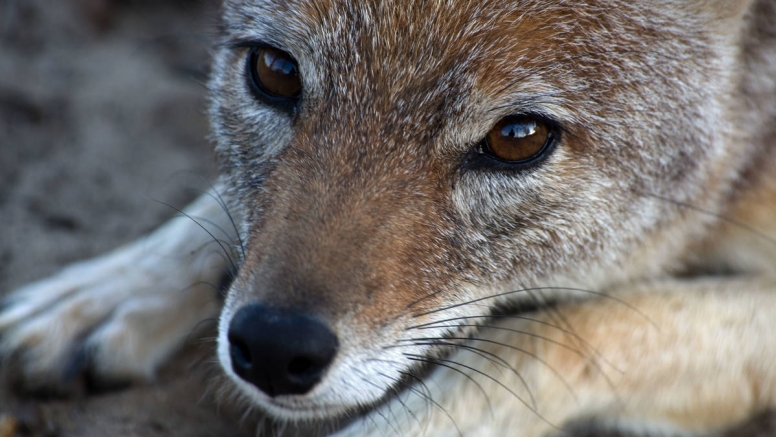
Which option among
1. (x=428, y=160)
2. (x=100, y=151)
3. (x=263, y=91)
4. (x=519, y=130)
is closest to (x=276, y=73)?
(x=263, y=91)

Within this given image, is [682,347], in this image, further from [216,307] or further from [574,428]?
[216,307]

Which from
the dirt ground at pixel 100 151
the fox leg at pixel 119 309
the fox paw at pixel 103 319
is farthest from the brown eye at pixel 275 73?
the fox paw at pixel 103 319

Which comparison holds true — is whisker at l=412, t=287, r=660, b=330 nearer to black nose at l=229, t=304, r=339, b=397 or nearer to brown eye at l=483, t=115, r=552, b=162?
black nose at l=229, t=304, r=339, b=397

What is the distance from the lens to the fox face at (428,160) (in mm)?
2758

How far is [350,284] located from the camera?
107 inches

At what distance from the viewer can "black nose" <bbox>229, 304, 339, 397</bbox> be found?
2.60 metres

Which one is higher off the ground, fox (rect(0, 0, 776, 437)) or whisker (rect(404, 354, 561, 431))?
fox (rect(0, 0, 776, 437))

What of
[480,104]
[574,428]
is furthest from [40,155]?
[574,428]

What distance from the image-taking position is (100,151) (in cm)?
530

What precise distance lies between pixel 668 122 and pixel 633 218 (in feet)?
1.43

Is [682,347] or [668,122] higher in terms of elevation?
[668,122]

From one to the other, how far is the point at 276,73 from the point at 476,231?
1027 mm

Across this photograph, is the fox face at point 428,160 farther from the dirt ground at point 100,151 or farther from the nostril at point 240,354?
the dirt ground at point 100,151

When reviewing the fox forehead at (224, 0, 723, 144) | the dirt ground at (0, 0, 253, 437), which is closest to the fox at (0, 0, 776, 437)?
the fox forehead at (224, 0, 723, 144)
